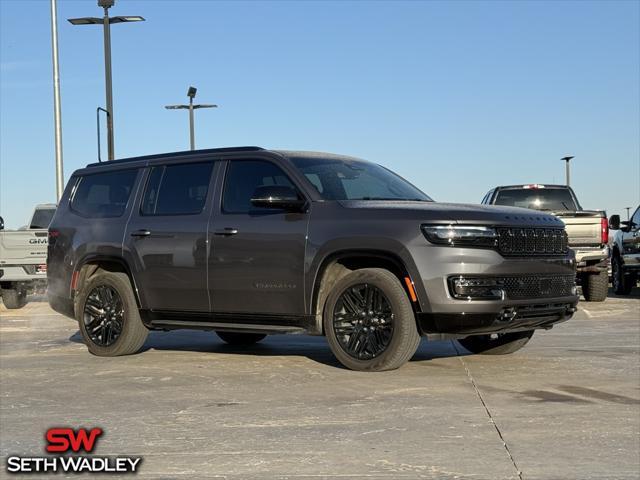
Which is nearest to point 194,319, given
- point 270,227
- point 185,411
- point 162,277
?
point 162,277

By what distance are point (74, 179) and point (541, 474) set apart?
23.0 ft

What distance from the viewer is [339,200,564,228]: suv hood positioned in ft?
24.2

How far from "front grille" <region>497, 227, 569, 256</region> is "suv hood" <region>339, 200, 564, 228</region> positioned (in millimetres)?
56

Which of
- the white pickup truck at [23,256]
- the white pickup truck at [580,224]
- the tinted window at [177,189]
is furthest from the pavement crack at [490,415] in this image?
the white pickup truck at [23,256]

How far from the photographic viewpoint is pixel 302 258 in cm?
796

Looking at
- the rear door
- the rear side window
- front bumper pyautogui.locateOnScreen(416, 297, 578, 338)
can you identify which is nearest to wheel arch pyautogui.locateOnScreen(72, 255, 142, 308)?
the rear door

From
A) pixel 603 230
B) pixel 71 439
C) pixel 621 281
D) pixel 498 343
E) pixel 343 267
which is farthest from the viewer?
pixel 621 281

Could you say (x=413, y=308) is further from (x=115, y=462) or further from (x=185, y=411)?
Answer: (x=115, y=462)

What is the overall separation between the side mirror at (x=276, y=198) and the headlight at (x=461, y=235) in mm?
1183

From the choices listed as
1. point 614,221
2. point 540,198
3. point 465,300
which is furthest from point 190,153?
point 614,221

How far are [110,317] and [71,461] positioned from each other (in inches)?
180

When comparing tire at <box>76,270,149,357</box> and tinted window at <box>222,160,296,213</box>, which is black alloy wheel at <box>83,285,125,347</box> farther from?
tinted window at <box>222,160,296,213</box>

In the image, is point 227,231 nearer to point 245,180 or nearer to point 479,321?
point 245,180

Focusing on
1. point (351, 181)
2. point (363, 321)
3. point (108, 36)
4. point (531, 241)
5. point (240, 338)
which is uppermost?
point (108, 36)
